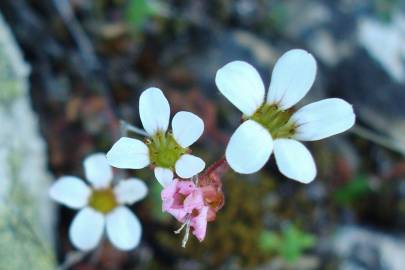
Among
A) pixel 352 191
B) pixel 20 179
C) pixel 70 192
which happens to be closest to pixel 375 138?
pixel 352 191

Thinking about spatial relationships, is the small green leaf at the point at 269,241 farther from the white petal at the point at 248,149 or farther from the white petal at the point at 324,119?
the white petal at the point at 248,149

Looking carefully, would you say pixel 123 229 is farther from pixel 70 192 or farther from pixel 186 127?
pixel 186 127

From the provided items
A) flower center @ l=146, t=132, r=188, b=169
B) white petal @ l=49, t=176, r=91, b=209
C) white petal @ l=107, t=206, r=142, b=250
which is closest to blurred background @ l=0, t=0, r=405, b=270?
white petal @ l=49, t=176, r=91, b=209

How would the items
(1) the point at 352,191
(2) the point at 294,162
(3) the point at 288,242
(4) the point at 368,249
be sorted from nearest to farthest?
(2) the point at 294,162
(3) the point at 288,242
(4) the point at 368,249
(1) the point at 352,191

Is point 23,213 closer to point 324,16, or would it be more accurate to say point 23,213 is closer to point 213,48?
point 213,48

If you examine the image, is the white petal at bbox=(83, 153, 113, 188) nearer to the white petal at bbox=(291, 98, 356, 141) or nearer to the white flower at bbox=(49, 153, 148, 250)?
the white flower at bbox=(49, 153, 148, 250)

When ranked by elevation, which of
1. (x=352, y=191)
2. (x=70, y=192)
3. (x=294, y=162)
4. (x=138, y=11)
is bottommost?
(x=352, y=191)
